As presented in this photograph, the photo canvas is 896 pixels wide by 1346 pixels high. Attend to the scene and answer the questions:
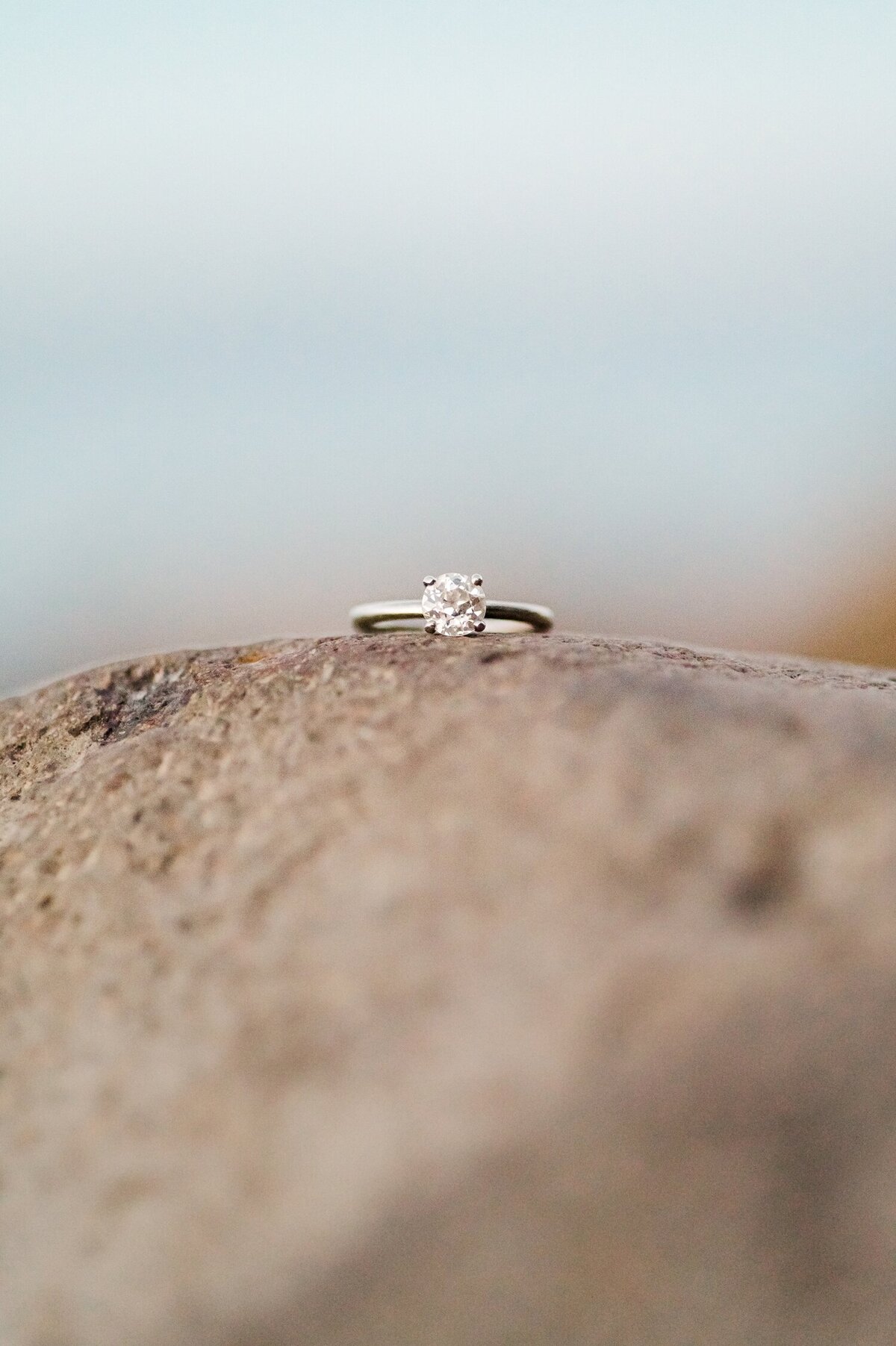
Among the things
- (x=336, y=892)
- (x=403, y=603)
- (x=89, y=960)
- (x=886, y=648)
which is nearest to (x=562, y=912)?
(x=336, y=892)

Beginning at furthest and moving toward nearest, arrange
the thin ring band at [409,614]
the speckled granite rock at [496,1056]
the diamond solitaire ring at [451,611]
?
1. the thin ring band at [409,614]
2. the diamond solitaire ring at [451,611]
3. the speckled granite rock at [496,1056]

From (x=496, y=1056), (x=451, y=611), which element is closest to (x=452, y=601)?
(x=451, y=611)

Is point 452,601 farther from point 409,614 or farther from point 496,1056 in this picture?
point 496,1056

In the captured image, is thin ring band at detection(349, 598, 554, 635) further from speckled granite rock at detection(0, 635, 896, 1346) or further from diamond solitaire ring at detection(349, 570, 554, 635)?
speckled granite rock at detection(0, 635, 896, 1346)

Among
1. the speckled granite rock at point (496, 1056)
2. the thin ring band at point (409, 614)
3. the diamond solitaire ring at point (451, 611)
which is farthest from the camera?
the thin ring band at point (409, 614)

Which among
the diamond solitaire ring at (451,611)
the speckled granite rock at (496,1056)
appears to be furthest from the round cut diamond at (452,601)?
the speckled granite rock at (496,1056)

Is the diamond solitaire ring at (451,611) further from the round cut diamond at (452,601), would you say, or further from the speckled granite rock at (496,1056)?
the speckled granite rock at (496,1056)

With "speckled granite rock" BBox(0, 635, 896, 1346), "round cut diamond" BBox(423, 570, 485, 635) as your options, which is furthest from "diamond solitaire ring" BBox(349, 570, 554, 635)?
"speckled granite rock" BBox(0, 635, 896, 1346)
